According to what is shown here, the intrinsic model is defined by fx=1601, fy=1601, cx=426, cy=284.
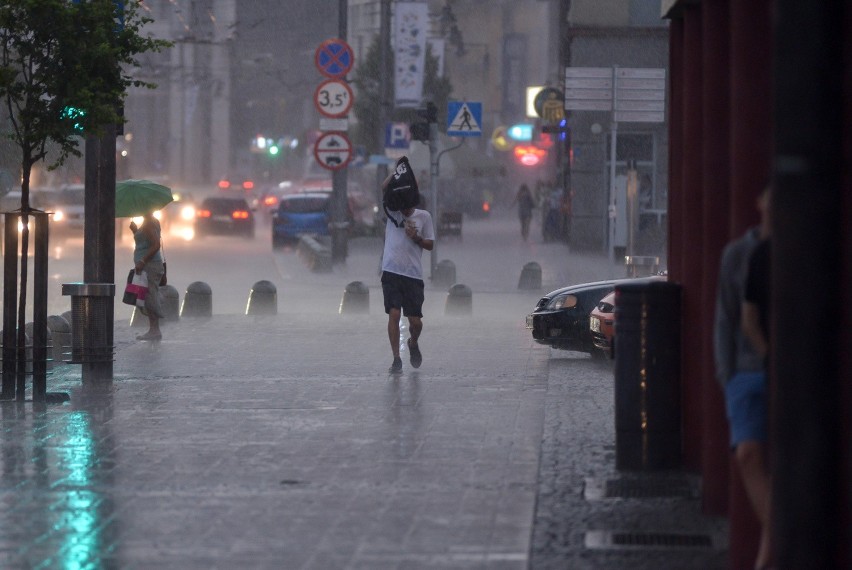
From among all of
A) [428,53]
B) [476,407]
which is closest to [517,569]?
[476,407]

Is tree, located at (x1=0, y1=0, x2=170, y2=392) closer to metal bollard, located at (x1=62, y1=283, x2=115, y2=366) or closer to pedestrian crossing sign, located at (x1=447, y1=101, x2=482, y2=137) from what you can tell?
metal bollard, located at (x1=62, y1=283, x2=115, y2=366)

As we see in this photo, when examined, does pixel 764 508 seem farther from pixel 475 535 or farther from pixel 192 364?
pixel 192 364

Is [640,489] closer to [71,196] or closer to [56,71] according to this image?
[56,71]

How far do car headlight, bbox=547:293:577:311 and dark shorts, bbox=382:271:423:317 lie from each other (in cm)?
201

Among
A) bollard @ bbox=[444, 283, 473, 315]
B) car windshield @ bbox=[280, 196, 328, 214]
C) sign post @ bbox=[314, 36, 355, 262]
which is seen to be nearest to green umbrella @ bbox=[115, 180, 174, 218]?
bollard @ bbox=[444, 283, 473, 315]

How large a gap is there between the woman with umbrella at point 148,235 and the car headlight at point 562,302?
451 centimetres

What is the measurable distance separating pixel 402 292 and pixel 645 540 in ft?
21.8

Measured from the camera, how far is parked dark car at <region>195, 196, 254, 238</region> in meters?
47.3

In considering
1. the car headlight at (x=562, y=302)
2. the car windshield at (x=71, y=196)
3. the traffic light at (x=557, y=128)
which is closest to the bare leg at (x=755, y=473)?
the car headlight at (x=562, y=302)

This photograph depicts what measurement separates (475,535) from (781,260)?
112 inches

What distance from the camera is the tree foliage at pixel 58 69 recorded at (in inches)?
464

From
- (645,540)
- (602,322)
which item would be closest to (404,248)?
(602,322)

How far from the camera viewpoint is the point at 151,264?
57.2 ft

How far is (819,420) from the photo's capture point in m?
4.46
